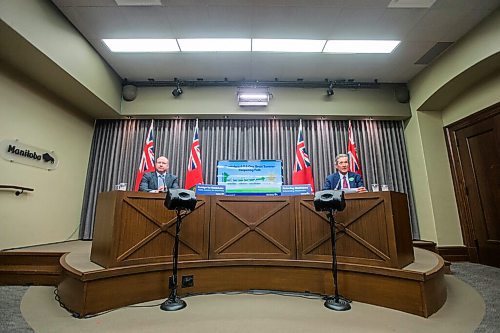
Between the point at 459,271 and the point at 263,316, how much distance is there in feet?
10.6

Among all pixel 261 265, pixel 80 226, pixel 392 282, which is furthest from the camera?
pixel 80 226

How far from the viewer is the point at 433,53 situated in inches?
167

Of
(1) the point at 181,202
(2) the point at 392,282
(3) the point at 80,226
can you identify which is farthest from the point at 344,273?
(3) the point at 80,226

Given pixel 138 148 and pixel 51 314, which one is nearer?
pixel 51 314

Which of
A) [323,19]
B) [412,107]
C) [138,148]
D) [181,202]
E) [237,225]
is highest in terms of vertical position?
[323,19]

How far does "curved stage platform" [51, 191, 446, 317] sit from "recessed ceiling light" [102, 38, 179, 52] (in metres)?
2.71

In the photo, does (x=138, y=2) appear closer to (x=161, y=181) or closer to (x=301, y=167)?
(x=161, y=181)

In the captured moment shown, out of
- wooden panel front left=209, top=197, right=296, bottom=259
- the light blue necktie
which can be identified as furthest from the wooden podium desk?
the light blue necktie

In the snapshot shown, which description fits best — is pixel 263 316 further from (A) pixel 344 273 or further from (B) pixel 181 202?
(B) pixel 181 202

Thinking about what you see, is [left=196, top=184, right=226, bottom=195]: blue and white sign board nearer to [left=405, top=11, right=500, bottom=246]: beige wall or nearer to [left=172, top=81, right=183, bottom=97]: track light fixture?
[left=172, top=81, right=183, bottom=97]: track light fixture

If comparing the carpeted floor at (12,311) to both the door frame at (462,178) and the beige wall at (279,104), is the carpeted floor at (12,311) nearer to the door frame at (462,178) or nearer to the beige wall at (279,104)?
the beige wall at (279,104)

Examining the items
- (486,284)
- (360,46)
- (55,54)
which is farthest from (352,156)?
(55,54)

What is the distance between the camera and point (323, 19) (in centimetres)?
354

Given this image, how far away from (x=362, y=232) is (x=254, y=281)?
127cm
